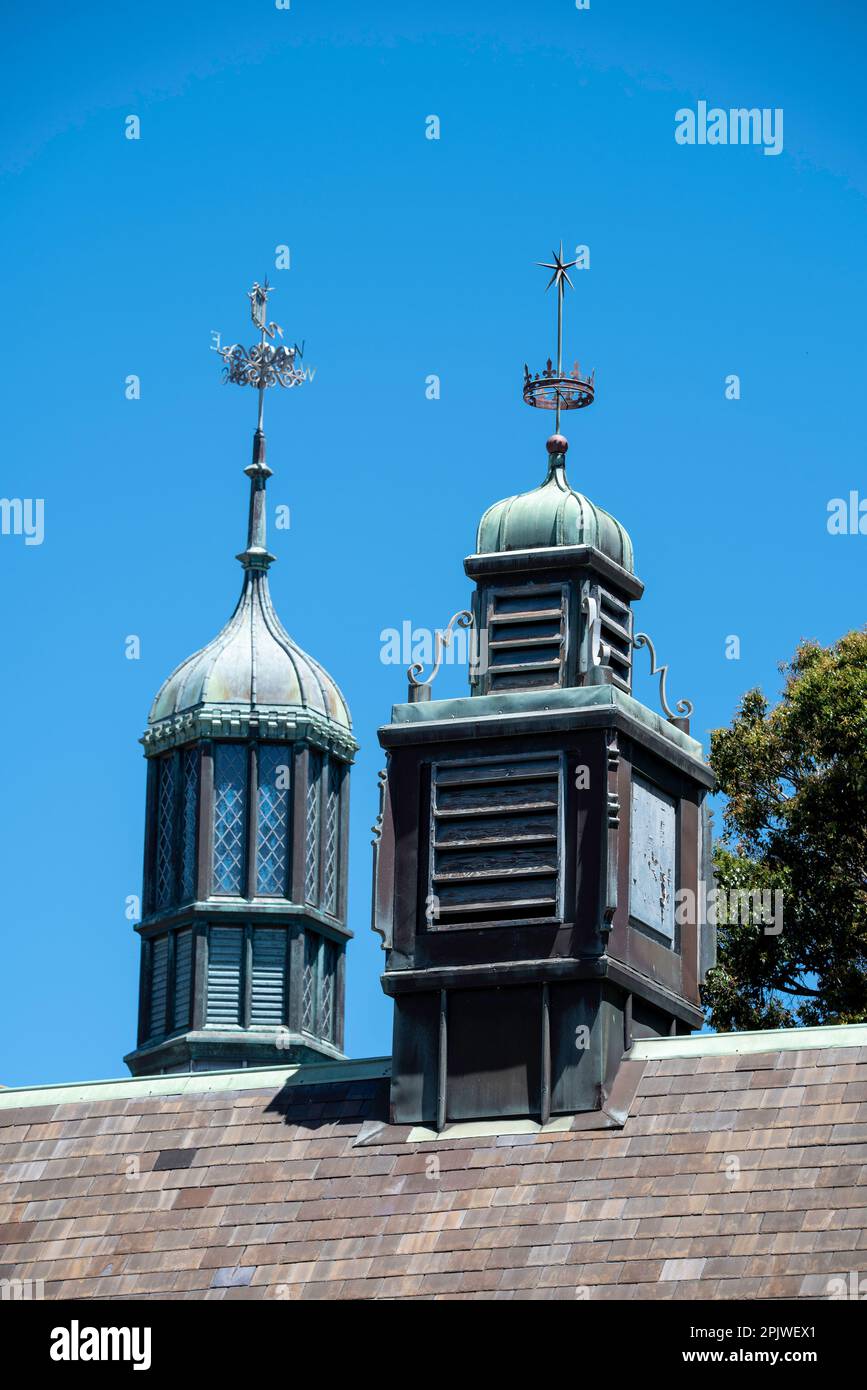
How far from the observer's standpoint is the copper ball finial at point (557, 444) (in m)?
41.8

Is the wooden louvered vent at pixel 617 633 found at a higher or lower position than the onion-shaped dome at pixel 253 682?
lower

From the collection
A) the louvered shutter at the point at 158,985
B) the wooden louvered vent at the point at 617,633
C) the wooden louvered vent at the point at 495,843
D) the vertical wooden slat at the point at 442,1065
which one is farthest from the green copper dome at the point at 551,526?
the louvered shutter at the point at 158,985

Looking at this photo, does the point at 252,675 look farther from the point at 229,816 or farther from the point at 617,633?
the point at 617,633

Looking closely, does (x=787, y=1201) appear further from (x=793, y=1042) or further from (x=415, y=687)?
(x=415, y=687)

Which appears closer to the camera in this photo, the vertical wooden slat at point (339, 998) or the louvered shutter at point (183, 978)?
the louvered shutter at point (183, 978)

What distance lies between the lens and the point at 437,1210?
36.8m

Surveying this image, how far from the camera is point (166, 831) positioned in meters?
50.0

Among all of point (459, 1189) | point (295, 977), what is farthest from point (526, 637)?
point (295, 977)

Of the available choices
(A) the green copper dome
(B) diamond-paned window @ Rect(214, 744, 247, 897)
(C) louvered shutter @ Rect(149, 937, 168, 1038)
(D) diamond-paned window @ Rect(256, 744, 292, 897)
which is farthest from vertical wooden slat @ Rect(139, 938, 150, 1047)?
(A) the green copper dome

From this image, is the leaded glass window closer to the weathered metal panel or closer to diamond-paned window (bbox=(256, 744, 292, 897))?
diamond-paned window (bbox=(256, 744, 292, 897))

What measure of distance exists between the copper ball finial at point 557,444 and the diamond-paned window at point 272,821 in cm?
983

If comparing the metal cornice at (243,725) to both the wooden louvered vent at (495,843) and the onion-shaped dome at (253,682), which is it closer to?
the onion-shaped dome at (253,682)

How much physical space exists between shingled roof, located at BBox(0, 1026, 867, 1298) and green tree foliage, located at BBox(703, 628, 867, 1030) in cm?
1407
